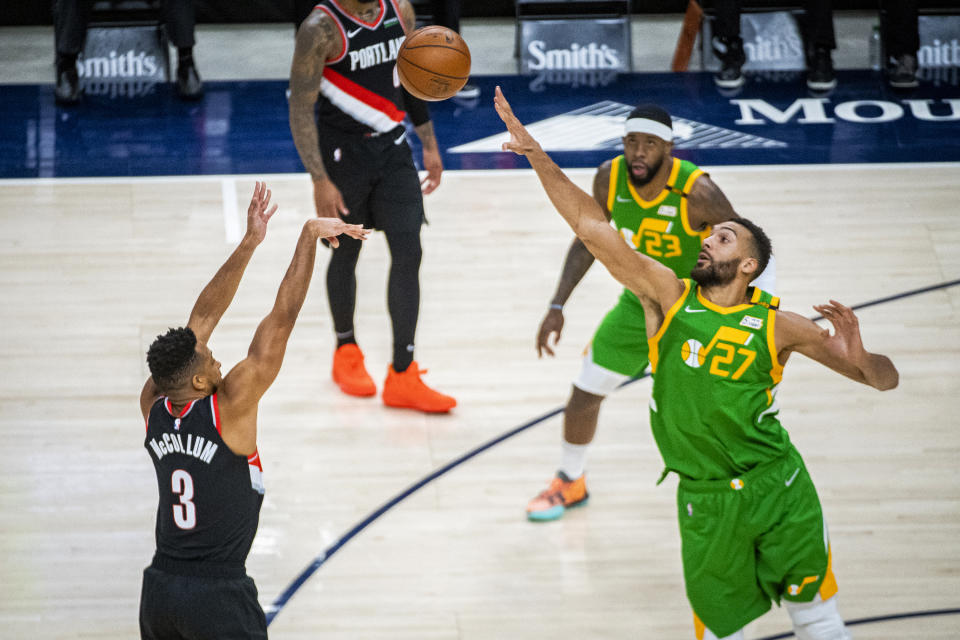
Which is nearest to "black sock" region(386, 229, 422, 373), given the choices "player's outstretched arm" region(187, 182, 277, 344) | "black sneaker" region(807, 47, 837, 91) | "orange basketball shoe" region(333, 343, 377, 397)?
"orange basketball shoe" region(333, 343, 377, 397)

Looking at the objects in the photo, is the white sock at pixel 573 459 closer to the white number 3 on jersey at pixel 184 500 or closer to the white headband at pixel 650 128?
the white headband at pixel 650 128

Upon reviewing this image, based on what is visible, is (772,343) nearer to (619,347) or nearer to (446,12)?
(619,347)

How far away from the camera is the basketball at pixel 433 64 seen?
5.26 m

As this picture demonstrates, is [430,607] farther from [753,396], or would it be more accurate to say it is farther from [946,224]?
[946,224]

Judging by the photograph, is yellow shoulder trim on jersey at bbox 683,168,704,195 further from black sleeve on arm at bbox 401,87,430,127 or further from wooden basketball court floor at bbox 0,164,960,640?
black sleeve on arm at bbox 401,87,430,127

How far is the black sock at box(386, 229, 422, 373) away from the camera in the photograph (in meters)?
6.33

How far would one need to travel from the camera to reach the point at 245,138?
9.59 m

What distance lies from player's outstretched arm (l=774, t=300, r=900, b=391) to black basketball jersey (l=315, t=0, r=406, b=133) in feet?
9.30

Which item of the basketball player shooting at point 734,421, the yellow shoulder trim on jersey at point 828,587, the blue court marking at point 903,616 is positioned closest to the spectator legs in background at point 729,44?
the blue court marking at point 903,616

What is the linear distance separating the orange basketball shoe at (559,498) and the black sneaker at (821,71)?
Result: 227 inches

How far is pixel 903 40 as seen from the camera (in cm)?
1020

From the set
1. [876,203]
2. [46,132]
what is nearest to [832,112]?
[876,203]

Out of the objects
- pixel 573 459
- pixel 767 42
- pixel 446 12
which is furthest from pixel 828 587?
pixel 767 42

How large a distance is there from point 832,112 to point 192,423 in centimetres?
758
